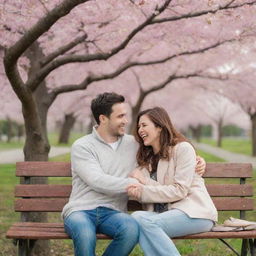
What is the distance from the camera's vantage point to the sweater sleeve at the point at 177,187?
14.2ft

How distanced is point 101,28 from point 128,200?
542 cm

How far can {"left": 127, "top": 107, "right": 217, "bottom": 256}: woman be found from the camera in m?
4.27

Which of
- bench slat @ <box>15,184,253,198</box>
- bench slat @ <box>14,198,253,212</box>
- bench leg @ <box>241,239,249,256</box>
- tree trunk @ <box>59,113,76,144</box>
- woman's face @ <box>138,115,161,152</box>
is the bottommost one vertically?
bench leg @ <box>241,239,249,256</box>

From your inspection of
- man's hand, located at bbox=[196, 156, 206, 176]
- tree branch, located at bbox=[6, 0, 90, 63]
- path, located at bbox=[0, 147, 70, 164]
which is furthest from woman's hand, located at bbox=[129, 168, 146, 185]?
path, located at bbox=[0, 147, 70, 164]

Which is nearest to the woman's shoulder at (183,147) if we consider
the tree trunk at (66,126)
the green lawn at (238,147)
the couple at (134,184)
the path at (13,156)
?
the couple at (134,184)

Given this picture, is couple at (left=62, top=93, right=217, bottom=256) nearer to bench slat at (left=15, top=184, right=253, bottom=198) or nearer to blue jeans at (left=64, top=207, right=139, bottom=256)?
blue jeans at (left=64, top=207, right=139, bottom=256)

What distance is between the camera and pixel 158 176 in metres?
4.48

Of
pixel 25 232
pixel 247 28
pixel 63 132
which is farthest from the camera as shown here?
pixel 63 132

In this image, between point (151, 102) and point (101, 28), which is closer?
point (101, 28)

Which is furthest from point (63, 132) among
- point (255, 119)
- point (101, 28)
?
point (101, 28)

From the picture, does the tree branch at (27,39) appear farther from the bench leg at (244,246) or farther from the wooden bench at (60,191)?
the bench leg at (244,246)

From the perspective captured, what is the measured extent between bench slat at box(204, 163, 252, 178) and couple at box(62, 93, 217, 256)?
337 millimetres

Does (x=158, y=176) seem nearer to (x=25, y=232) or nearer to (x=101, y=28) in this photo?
(x=25, y=232)

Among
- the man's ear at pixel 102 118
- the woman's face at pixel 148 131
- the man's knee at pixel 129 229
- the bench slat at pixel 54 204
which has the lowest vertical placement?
the man's knee at pixel 129 229
